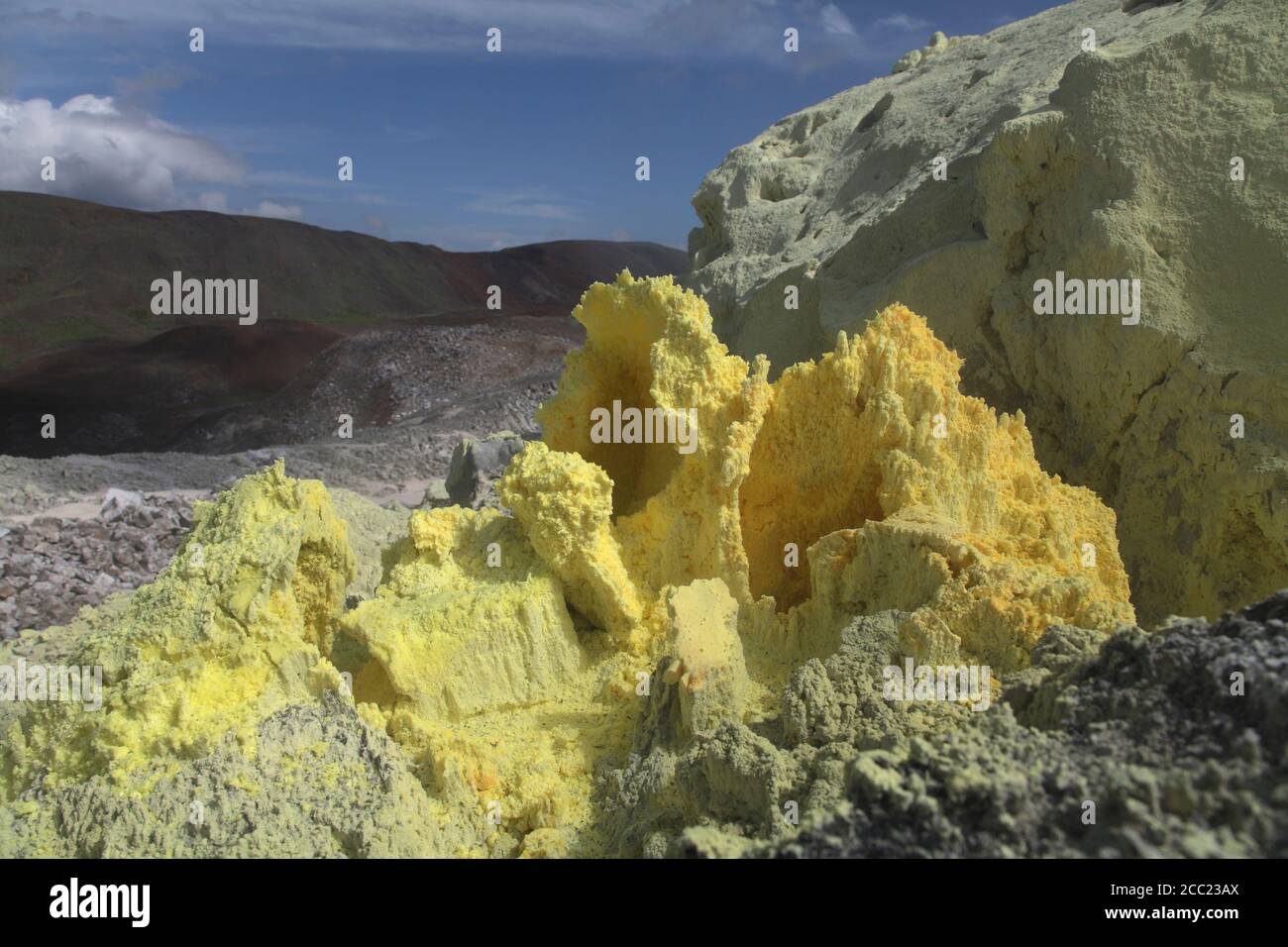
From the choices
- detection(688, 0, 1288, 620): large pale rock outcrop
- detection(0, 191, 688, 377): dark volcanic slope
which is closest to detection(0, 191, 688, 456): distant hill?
detection(0, 191, 688, 377): dark volcanic slope

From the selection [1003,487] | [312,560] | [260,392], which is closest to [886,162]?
[1003,487]

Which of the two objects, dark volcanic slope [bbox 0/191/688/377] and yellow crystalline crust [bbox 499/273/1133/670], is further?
dark volcanic slope [bbox 0/191/688/377]

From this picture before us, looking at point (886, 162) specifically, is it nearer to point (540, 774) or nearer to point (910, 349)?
point (910, 349)

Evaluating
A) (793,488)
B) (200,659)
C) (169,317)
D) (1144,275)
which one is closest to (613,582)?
(793,488)

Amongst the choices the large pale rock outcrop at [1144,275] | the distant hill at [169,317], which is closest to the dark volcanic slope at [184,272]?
the distant hill at [169,317]

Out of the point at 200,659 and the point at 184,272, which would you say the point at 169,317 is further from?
the point at 200,659

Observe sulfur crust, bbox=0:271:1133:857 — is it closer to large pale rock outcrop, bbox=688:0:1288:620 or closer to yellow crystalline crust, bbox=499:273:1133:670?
yellow crystalline crust, bbox=499:273:1133:670
